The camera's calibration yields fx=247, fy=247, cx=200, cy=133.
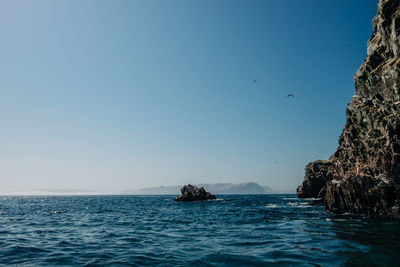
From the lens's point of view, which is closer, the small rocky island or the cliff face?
the cliff face

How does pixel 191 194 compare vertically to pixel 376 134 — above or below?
below

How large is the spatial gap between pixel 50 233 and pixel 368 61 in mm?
55007

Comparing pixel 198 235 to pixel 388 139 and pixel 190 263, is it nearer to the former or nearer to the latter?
pixel 190 263

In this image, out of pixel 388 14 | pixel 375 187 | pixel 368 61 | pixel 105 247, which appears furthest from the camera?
pixel 368 61

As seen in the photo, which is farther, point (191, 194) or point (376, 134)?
point (191, 194)

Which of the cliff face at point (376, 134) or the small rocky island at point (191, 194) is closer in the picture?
the cliff face at point (376, 134)

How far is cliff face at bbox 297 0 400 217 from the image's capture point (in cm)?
3450

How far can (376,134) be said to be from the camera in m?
41.0

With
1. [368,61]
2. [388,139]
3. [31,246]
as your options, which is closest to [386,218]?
[388,139]

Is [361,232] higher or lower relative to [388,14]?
lower

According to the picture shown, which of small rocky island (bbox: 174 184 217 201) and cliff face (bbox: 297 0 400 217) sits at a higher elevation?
cliff face (bbox: 297 0 400 217)

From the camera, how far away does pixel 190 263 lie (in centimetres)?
1357

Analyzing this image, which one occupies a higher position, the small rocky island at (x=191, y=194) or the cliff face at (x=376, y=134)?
the cliff face at (x=376, y=134)

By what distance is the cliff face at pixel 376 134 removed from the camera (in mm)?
34500
